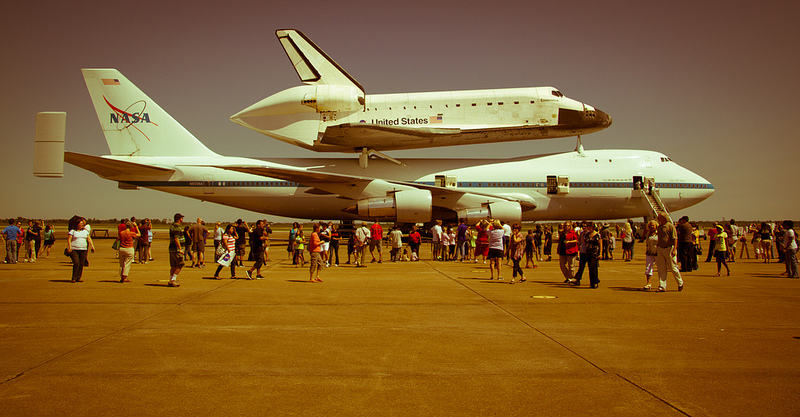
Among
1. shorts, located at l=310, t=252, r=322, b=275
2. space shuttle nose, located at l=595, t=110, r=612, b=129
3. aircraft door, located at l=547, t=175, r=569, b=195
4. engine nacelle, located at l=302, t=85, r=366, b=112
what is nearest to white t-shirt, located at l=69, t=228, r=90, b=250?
shorts, located at l=310, t=252, r=322, b=275

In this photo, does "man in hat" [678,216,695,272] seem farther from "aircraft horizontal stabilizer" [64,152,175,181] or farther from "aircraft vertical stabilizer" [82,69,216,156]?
"aircraft vertical stabilizer" [82,69,216,156]

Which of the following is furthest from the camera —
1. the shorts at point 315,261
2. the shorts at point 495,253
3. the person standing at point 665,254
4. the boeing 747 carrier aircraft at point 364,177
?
the boeing 747 carrier aircraft at point 364,177

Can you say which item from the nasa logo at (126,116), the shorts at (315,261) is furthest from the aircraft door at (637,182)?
the nasa logo at (126,116)

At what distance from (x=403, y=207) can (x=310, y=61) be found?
27.8 feet

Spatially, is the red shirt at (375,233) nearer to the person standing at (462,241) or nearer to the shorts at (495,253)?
the person standing at (462,241)

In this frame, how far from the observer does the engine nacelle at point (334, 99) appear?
22953mm

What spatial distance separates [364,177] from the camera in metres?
23.2

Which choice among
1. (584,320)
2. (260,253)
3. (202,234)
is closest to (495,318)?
(584,320)

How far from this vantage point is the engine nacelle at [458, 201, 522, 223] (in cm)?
2116

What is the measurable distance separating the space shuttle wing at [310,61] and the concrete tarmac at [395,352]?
16.0 metres

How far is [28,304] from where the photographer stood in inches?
306

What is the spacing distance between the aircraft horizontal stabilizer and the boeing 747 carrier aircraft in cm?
5

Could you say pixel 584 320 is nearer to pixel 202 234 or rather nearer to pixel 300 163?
pixel 202 234

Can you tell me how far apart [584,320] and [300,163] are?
771 inches
